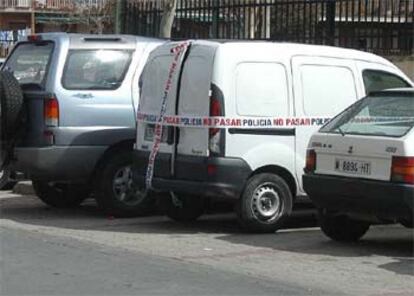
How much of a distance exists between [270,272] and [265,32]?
26.1ft

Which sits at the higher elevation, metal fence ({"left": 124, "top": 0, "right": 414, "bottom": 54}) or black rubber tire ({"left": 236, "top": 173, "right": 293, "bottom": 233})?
metal fence ({"left": 124, "top": 0, "right": 414, "bottom": 54})

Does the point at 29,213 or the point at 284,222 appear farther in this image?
the point at 29,213

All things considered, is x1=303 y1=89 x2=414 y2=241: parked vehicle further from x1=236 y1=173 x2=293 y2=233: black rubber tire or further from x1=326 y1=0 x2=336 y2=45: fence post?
x1=326 y1=0 x2=336 y2=45: fence post

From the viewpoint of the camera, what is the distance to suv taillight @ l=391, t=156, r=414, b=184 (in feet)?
25.9

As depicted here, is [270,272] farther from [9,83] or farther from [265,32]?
[265,32]

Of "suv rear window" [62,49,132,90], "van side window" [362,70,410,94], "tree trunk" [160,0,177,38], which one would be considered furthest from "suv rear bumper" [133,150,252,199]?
"tree trunk" [160,0,177,38]

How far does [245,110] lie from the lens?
9414 mm

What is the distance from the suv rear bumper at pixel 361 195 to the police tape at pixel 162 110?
191cm

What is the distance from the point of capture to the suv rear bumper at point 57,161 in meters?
10.4

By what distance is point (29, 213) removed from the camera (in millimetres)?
11578

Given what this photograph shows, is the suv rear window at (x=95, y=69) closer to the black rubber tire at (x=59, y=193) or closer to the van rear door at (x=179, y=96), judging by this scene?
the van rear door at (x=179, y=96)

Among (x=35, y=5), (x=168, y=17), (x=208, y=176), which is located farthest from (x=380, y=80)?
(x=35, y=5)

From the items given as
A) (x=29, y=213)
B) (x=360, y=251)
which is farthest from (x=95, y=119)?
(x=360, y=251)

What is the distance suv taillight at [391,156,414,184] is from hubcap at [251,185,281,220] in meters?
1.94
